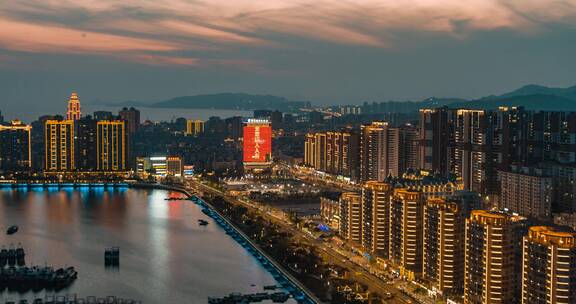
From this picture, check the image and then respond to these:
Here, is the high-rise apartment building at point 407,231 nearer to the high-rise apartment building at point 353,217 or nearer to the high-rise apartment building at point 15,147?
the high-rise apartment building at point 353,217

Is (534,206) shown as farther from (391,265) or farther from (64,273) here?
(64,273)

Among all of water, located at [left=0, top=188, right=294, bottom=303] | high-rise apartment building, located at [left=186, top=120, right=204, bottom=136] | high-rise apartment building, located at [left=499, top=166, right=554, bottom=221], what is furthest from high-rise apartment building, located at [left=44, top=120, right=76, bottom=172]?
high-rise apartment building, located at [left=186, top=120, right=204, bottom=136]

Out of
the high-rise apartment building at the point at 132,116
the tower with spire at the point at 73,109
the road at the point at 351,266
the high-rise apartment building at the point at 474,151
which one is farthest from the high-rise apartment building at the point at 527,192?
the high-rise apartment building at the point at 132,116

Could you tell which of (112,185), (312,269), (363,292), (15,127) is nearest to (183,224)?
(312,269)

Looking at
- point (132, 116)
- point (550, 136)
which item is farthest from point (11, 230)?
point (132, 116)

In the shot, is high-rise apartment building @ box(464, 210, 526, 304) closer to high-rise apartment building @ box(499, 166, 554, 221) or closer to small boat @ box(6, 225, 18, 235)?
high-rise apartment building @ box(499, 166, 554, 221)

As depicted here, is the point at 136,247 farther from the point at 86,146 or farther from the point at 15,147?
the point at 15,147
